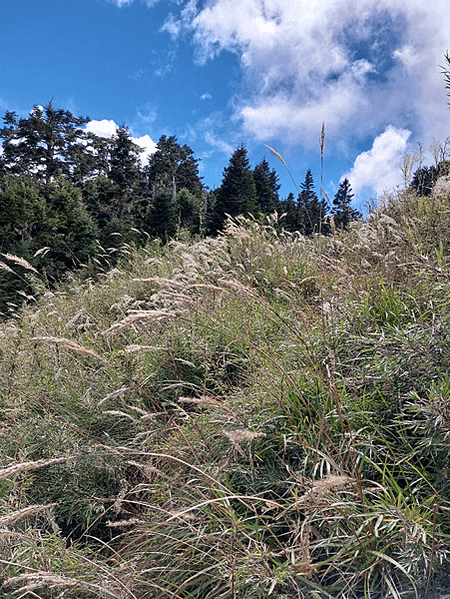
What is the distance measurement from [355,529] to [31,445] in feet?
7.69

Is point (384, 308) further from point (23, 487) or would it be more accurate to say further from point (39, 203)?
point (39, 203)

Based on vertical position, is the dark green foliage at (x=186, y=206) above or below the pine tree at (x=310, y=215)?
above

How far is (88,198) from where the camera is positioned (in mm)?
32344

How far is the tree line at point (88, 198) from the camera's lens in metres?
21.8

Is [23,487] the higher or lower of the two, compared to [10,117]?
lower

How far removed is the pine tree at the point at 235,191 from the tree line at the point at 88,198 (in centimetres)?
9

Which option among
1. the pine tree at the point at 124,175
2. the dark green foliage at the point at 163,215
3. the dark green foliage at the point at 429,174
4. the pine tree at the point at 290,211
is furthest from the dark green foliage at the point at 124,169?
the dark green foliage at the point at 429,174

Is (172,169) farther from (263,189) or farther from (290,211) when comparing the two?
(290,211)

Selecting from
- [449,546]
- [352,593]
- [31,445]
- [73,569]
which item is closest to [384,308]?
[449,546]

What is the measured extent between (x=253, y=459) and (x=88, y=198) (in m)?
34.3

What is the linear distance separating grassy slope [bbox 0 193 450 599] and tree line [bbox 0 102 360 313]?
51.3ft

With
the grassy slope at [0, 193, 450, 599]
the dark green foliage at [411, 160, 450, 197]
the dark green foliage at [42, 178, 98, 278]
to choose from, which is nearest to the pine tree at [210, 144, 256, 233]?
the dark green foliage at [42, 178, 98, 278]

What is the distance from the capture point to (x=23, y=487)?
89.4 inches

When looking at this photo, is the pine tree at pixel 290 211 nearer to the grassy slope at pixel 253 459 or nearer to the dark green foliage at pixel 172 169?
the dark green foliage at pixel 172 169
